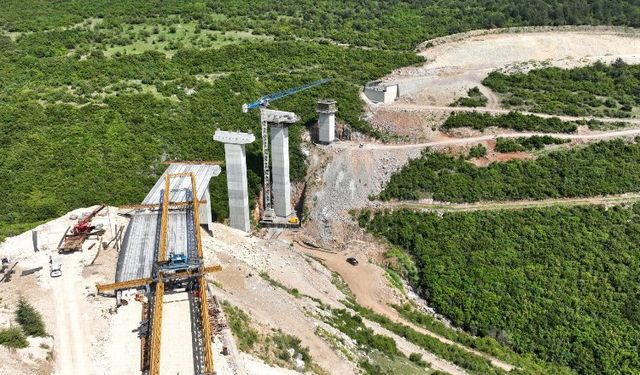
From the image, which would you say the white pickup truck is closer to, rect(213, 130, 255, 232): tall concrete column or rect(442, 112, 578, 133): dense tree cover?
rect(213, 130, 255, 232): tall concrete column

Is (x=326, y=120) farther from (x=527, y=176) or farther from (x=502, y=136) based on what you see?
(x=527, y=176)

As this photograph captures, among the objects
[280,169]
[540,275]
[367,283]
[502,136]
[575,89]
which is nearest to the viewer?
[540,275]

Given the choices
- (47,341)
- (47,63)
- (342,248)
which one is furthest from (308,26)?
(47,341)

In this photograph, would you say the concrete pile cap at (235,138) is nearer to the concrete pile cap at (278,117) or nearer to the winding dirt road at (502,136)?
the concrete pile cap at (278,117)

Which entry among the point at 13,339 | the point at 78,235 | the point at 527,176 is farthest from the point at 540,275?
the point at 13,339

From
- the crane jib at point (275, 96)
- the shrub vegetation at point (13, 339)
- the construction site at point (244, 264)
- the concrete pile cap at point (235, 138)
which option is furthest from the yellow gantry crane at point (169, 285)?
the crane jib at point (275, 96)

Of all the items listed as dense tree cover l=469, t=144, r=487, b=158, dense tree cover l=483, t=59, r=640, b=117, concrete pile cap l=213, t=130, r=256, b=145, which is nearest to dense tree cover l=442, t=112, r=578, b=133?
dense tree cover l=483, t=59, r=640, b=117
